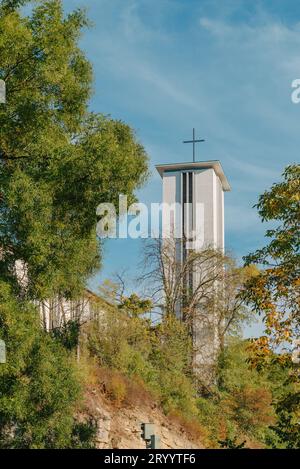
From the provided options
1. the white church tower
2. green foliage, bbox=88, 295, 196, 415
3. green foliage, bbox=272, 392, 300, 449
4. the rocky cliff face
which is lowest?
the rocky cliff face

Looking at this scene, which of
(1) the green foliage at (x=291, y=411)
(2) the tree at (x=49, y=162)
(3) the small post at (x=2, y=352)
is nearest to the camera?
(1) the green foliage at (x=291, y=411)

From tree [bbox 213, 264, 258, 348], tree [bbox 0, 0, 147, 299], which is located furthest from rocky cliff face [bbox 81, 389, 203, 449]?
tree [bbox 213, 264, 258, 348]

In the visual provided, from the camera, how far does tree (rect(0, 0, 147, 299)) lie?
1444cm

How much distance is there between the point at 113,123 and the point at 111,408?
7931mm

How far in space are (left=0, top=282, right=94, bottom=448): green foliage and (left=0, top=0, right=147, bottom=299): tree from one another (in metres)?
0.92

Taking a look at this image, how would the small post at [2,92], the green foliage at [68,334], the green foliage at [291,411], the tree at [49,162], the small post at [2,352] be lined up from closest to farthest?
the green foliage at [291,411] → the small post at [2,352] → the tree at [49,162] → the small post at [2,92] → the green foliage at [68,334]

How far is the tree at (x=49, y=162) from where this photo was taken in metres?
14.4

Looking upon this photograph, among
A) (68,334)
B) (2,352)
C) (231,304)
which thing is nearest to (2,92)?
(2,352)

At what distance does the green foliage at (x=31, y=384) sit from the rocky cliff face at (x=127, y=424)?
277 centimetres

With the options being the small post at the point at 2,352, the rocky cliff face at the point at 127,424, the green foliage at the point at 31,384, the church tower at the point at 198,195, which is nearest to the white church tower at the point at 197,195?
the church tower at the point at 198,195

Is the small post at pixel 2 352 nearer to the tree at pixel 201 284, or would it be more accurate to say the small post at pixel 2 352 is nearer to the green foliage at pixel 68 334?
the green foliage at pixel 68 334

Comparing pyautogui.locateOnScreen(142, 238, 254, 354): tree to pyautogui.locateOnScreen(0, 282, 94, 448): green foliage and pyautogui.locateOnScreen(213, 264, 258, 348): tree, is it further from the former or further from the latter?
pyautogui.locateOnScreen(0, 282, 94, 448): green foliage

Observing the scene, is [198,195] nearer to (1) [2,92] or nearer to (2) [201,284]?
(2) [201,284]

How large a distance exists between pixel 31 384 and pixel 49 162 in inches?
185
